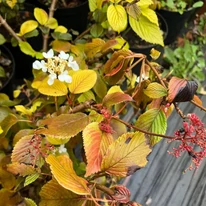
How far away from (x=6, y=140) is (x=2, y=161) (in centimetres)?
8

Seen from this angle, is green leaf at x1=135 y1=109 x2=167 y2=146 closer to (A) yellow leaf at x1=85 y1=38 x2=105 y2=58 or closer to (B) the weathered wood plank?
(A) yellow leaf at x1=85 y1=38 x2=105 y2=58

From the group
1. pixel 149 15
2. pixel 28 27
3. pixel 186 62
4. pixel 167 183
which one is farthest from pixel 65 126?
pixel 186 62

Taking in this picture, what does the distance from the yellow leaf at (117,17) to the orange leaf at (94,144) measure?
34 cm

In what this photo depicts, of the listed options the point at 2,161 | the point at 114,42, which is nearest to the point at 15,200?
the point at 2,161

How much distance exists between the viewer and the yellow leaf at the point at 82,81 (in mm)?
899

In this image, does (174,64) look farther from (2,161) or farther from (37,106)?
(2,161)

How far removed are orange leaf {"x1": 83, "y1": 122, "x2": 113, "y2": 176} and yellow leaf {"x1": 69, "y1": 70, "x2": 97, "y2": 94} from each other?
5.9 inches

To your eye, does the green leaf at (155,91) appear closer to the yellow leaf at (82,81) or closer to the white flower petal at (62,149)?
the yellow leaf at (82,81)

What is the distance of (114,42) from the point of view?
1.02 meters

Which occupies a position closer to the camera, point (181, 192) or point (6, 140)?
point (6, 140)

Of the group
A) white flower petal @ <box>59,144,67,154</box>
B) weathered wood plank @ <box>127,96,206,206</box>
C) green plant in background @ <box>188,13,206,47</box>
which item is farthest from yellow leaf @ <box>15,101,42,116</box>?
green plant in background @ <box>188,13,206,47</box>

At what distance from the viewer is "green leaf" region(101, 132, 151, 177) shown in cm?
69

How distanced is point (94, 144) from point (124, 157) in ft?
0.22

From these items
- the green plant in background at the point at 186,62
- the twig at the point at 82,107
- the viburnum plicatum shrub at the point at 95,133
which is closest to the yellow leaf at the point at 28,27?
the viburnum plicatum shrub at the point at 95,133
